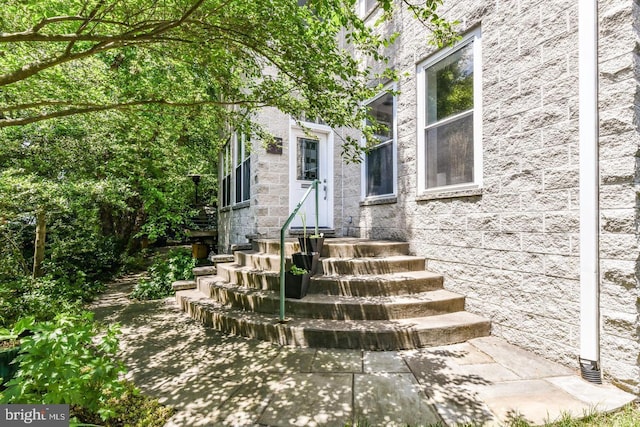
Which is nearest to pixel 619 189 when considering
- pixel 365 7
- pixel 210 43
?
pixel 210 43

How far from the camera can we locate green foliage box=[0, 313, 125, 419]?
1426 mm

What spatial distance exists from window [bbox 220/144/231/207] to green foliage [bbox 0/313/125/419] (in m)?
6.42

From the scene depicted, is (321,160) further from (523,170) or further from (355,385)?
(355,385)

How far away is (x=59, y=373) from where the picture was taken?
1.46 m

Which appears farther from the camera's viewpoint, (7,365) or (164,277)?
(164,277)

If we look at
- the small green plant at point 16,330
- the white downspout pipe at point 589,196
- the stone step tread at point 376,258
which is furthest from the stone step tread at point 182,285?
the white downspout pipe at point 589,196

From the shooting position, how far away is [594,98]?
219 centimetres

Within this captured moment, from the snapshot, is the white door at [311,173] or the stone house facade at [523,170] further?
the white door at [311,173]

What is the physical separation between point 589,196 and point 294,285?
2736 mm

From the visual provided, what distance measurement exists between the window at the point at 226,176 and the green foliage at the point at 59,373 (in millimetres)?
6418

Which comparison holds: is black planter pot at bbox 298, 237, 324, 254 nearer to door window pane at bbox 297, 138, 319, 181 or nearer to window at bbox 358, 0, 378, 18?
door window pane at bbox 297, 138, 319, 181

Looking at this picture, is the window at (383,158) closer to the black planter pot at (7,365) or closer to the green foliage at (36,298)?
the black planter pot at (7,365)

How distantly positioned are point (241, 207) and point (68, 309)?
10.7 ft

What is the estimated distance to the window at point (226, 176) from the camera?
7992 millimetres
